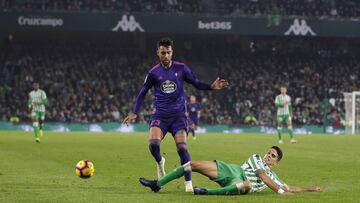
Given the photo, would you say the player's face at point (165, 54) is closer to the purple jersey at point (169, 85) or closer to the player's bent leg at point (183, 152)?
the purple jersey at point (169, 85)

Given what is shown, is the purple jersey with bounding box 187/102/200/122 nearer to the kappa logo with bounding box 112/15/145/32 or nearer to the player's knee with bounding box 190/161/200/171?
the kappa logo with bounding box 112/15/145/32

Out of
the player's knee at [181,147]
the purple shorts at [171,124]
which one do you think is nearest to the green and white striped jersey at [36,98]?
the purple shorts at [171,124]

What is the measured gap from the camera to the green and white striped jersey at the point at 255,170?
39.9ft

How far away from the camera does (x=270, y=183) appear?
39.9 ft

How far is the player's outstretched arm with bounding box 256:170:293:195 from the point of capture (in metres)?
12.1

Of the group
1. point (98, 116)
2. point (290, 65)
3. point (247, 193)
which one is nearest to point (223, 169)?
point (247, 193)

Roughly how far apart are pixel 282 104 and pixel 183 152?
73.8ft

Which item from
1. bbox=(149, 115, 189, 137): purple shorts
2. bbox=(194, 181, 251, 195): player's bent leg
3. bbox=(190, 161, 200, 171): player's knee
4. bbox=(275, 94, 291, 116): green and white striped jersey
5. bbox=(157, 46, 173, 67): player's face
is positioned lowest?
bbox=(194, 181, 251, 195): player's bent leg

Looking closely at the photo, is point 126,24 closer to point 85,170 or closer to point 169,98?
point 85,170

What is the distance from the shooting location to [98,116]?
52.2 m

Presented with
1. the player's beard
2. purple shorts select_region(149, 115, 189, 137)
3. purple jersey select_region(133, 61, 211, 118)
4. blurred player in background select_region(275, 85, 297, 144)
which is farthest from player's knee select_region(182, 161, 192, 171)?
blurred player in background select_region(275, 85, 297, 144)

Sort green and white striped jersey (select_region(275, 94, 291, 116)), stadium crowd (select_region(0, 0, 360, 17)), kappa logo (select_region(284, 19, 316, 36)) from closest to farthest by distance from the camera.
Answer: green and white striped jersey (select_region(275, 94, 291, 116)) < stadium crowd (select_region(0, 0, 360, 17)) < kappa logo (select_region(284, 19, 316, 36))

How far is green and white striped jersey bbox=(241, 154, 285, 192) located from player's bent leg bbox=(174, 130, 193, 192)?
2.92ft

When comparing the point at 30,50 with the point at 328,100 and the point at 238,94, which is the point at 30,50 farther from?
the point at 328,100
